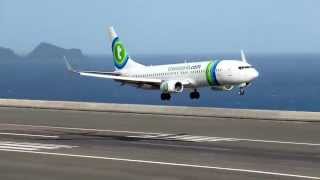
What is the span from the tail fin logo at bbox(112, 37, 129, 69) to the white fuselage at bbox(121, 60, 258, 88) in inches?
441

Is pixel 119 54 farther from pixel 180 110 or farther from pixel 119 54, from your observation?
pixel 180 110

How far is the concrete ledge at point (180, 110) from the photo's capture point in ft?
128

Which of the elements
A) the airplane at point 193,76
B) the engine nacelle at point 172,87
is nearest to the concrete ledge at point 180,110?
the airplane at point 193,76

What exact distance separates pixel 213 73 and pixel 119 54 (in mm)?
18161

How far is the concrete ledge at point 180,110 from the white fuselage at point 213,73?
1051 cm

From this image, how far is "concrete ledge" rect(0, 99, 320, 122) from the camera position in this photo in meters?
39.1

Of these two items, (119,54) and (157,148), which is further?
(119,54)

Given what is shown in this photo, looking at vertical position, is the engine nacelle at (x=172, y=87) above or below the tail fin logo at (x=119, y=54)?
below

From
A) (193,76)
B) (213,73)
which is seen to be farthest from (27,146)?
(193,76)

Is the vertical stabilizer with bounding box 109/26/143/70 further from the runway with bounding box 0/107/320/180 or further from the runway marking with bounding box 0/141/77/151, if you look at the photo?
the runway marking with bounding box 0/141/77/151

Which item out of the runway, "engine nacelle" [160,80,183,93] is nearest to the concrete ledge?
the runway

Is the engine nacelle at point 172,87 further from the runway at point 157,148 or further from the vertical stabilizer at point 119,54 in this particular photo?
the runway at point 157,148

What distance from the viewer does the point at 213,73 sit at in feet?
183

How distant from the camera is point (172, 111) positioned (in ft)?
148
